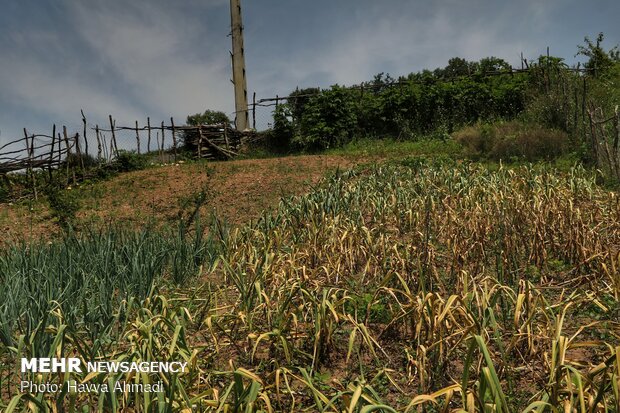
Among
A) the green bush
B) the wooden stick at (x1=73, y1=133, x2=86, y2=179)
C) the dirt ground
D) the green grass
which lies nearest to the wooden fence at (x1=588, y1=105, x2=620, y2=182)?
the green bush

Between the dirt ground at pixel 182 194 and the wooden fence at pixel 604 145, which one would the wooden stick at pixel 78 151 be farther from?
the wooden fence at pixel 604 145

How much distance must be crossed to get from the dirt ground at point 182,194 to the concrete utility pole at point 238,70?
192 inches

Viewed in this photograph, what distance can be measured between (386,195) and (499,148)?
5276 mm

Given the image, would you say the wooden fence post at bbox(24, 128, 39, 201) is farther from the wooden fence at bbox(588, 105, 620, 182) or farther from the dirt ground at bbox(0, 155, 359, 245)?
the wooden fence at bbox(588, 105, 620, 182)

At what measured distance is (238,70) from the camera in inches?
717

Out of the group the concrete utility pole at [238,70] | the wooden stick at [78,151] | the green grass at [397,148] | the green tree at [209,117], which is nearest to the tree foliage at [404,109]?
the green grass at [397,148]

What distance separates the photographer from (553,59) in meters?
14.8

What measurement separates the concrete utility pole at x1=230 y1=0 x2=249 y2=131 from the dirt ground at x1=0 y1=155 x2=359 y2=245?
487cm

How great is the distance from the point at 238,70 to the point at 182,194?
8.42 m

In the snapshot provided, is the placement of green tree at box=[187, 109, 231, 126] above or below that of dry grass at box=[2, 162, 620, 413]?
above

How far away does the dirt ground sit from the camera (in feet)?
32.2

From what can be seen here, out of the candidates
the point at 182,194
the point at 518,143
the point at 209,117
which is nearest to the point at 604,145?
the point at 518,143

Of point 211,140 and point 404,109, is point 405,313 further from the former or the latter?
point 211,140

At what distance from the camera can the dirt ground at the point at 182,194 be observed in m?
9.82
